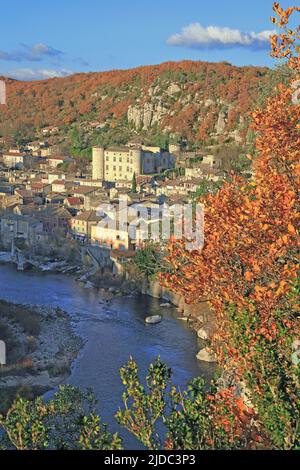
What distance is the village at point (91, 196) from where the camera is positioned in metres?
14.8

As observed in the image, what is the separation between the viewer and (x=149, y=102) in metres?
30.1

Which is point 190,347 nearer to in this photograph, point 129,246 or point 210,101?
point 129,246

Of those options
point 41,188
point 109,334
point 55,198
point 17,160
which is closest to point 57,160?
point 17,160

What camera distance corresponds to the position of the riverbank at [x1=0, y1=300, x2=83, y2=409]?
25.1 feet

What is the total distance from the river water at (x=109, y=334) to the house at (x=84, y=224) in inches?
83.9

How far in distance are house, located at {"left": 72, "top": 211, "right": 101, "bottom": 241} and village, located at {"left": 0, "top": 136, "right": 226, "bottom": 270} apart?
0.02 meters

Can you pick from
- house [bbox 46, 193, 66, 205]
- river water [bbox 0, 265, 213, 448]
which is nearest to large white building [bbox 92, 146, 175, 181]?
house [bbox 46, 193, 66, 205]

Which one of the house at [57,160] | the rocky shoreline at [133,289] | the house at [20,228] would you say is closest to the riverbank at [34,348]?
the rocky shoreline at [133,289]

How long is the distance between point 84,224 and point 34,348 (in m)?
6.81

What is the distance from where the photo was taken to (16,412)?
260 cm

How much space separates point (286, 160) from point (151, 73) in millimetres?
32211

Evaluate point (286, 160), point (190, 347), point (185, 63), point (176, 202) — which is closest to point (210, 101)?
point (185, 63)

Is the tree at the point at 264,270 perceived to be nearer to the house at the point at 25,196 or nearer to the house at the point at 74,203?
the house at the point at 74,203

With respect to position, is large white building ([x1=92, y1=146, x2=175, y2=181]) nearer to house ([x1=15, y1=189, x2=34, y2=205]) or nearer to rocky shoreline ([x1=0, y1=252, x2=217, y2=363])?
house ([x1=15, y1=189, x2=34, y2=205])
